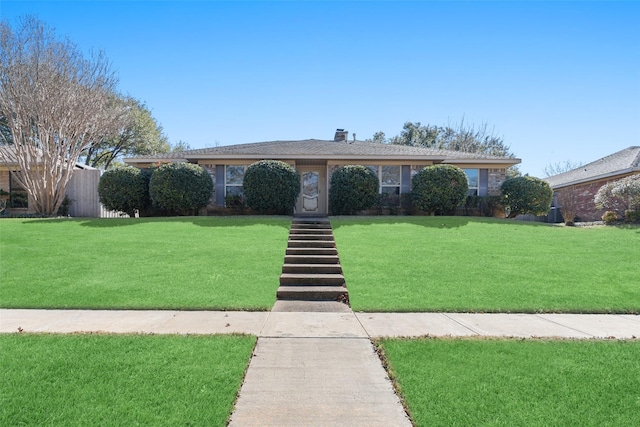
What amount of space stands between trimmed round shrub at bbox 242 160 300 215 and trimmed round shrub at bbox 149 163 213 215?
179cm

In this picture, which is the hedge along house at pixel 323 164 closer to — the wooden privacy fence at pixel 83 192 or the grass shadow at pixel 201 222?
the wooden privacy fence at pixel 83 192

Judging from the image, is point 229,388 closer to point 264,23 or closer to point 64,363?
point 64,363

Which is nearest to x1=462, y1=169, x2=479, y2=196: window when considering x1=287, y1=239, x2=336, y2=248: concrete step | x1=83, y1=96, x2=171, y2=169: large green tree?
x1=287, y1=239, x2=336, y2=248: concrete step

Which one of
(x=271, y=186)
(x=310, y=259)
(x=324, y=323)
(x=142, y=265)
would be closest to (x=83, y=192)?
(x=271, y=186)

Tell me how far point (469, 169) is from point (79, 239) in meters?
15.6

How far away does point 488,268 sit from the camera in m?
7.68

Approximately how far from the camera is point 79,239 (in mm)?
9953

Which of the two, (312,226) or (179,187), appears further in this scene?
(179,187)

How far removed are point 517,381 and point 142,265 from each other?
7.20 m

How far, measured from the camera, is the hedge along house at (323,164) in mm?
15891

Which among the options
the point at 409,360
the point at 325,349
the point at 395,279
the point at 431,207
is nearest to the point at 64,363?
the point at 325,349

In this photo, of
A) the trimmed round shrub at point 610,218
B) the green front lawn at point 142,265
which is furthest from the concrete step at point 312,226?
the trimmed round shrub at point 610,218

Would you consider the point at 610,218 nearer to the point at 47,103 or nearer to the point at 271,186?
the point at 271,186

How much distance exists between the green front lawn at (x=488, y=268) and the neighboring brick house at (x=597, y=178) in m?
6.88
